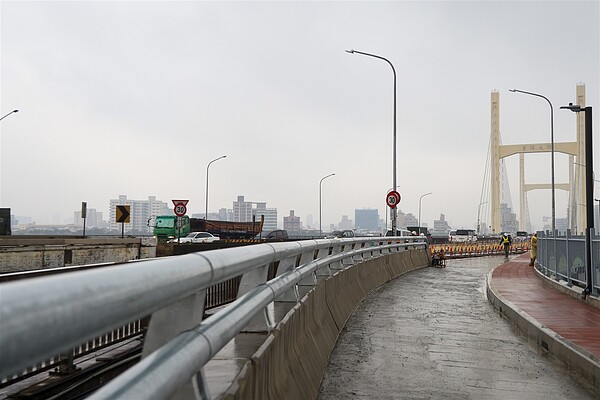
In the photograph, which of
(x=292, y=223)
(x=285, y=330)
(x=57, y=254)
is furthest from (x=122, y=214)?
(x=292, y=223)

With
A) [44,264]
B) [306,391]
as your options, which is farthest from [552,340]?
[44,264]

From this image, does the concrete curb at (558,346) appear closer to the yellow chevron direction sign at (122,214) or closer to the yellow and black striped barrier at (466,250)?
the yellow chevron direction sign at (122,214)

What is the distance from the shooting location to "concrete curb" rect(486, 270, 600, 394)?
20.4 feet

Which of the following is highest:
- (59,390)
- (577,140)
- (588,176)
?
(577,140)

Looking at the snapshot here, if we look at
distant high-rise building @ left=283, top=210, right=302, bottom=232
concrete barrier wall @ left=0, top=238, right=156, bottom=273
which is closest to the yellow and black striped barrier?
concrete barrier wall @ left=0, top=238, right=156, bottom=273

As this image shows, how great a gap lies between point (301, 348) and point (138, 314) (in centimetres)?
377

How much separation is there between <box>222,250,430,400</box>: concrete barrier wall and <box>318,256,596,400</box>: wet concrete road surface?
23 cm

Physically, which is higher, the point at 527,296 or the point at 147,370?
the point at 147,370

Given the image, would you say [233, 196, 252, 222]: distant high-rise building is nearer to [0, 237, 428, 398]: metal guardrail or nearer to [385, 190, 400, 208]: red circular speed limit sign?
[385, 190, 400, 208]: red circular speed limit sign

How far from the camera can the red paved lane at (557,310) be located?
813 centimetres

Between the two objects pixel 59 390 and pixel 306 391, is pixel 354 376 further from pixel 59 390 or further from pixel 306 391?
pixel 59 390

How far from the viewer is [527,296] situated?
13375mm

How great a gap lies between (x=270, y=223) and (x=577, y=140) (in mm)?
108279

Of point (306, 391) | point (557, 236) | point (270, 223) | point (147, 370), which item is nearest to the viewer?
point (147, 370)
